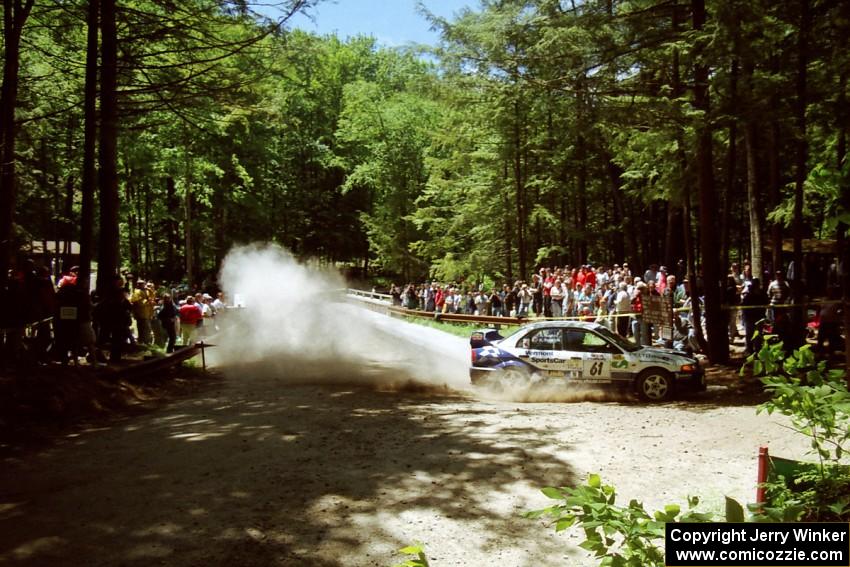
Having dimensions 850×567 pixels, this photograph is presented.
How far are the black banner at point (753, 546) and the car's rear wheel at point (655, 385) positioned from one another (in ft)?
37.1

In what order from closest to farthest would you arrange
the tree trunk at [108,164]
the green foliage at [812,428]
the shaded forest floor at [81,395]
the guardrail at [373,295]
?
the green foliage at [812,428], the shaded forest floor at [81,395], the tree trunk at [108,164], the guardrail at [373,295]

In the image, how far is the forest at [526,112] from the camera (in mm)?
13648

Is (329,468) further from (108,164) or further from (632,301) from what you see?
(632,301)

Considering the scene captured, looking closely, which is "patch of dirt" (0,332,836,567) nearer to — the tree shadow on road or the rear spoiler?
the tree shadow on road

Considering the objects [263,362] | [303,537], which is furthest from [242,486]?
[263,362]

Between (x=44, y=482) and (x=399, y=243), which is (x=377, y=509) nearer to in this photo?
(x=44, y=482)

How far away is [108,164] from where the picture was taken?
16500mm

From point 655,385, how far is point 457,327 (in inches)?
661

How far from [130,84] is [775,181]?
21459mm

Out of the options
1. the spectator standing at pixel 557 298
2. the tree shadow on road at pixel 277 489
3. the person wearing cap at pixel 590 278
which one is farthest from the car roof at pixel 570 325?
the spectator standing at pixel 557 298

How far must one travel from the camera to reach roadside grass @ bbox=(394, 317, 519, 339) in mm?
27500

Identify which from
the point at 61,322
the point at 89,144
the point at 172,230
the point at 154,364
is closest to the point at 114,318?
the point at 61,322

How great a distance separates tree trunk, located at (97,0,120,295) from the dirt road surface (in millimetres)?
5678

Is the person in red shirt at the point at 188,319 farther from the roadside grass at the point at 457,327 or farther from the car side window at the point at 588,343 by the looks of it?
the car side window at the point at 588,343
